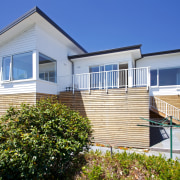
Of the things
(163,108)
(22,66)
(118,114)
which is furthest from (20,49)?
(163,108)

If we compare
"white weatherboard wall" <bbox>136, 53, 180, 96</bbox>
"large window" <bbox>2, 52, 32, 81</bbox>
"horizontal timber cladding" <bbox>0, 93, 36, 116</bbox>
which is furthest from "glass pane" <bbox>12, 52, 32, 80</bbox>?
"white weatherboard wall" <bbox>136, 53, 180, 96</bbox>

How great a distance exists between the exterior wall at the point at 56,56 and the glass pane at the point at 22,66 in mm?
760

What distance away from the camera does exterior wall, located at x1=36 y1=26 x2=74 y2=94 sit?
6590 millimetres

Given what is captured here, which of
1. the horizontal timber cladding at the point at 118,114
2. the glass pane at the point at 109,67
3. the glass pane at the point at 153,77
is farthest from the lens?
the glass pane at the point at 153,77

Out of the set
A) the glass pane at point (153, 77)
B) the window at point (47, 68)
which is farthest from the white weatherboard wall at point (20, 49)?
the glass pane at point (153, 77)

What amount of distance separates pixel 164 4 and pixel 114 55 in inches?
158

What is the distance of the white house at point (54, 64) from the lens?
249 inches

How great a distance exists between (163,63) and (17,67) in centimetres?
957

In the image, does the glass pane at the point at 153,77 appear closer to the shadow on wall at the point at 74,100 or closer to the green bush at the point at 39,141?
the shadow on wall at the point at 74,100

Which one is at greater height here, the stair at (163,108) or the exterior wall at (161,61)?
the exterior wall at (161,61)

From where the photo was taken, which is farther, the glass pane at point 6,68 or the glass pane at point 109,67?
the glass pane at point 109,67

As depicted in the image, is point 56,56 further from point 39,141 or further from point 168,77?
point 168,77

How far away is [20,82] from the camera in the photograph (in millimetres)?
6551

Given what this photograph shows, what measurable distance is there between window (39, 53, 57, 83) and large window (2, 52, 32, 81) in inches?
20.9
